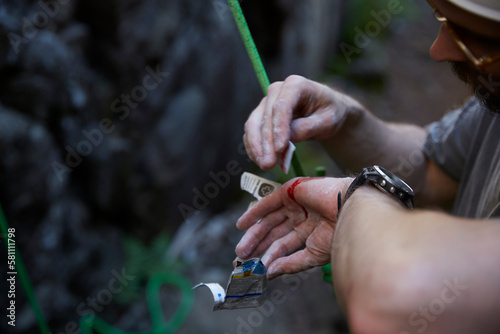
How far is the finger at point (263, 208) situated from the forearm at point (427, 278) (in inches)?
23.0

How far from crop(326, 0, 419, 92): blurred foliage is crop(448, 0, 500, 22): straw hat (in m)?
5.52

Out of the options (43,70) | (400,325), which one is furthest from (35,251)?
(400,325)

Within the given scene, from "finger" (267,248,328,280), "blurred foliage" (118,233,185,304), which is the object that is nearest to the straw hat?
"finger" (267,248,328,280)

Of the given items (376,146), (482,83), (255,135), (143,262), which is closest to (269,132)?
(255,135)

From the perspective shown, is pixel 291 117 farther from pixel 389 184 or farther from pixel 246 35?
pixel 389 184

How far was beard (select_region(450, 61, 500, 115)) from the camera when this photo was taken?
120 cm

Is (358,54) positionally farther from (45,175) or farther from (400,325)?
(400,325)

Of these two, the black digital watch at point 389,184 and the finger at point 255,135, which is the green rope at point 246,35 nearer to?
the finger at point 255,135

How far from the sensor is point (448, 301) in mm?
707

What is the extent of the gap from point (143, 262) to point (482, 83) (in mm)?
2716

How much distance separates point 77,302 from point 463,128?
246 centimetres

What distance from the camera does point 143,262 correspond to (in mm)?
3246

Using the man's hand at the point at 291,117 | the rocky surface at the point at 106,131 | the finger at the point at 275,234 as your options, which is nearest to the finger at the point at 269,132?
the man's hand at the point at 291,117

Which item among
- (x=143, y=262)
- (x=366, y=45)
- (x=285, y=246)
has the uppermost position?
(x=285, y=246)
